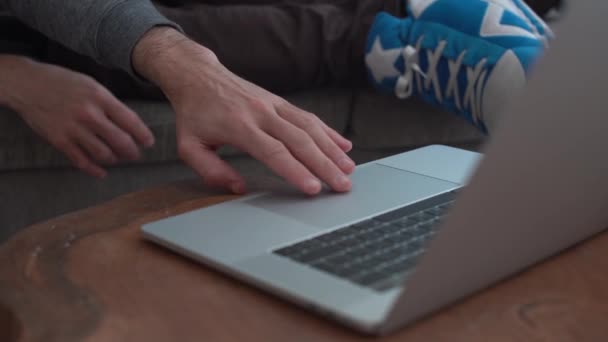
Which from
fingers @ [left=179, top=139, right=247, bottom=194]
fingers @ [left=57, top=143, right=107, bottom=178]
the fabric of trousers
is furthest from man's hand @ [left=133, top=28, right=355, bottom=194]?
the fabric of trousers

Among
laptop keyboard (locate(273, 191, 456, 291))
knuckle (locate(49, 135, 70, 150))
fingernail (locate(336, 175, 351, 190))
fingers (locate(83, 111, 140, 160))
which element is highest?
laptop keyboard (locate(273, 191, 456, 291))

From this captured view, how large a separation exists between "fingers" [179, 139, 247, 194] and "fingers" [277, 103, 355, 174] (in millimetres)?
82

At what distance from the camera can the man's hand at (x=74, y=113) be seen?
0.91 m

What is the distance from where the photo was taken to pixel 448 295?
44 centimetres

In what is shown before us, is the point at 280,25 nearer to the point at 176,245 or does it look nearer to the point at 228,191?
the point at 228,191

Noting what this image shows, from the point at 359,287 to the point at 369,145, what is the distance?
40.2 inches

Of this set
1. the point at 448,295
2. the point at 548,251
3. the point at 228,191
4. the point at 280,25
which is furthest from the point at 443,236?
the point at 280,25

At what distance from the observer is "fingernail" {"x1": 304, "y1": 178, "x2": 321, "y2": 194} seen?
0.65 meters

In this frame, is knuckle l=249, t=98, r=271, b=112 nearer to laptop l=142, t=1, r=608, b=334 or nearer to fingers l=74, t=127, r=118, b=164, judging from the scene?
laptop l=142, t=1, r=608, b=334

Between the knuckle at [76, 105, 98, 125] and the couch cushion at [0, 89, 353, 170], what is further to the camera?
the couch cushion at [0, 89, 353, 170]

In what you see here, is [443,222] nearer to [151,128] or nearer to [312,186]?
[312,186]

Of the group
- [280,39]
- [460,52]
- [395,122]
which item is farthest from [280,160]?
[395,122]

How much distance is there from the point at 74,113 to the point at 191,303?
1.82 ft

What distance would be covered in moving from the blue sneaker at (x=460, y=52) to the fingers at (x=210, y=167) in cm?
45
